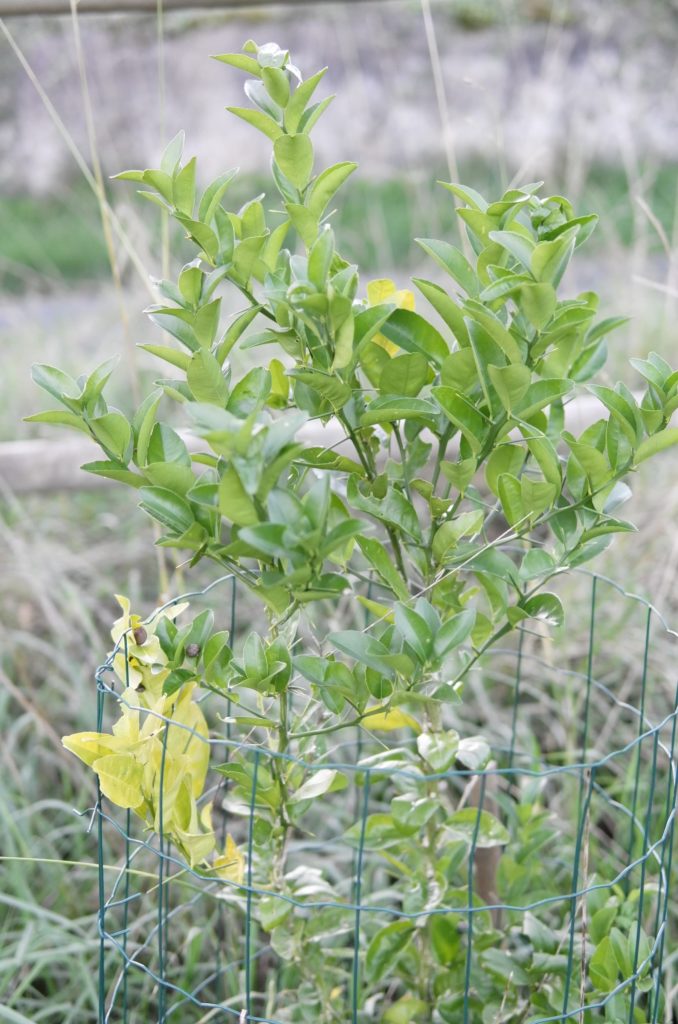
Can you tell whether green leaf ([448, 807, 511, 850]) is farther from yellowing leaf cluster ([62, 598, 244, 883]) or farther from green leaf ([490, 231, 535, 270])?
green leaf ([490, 231, 535, 270])

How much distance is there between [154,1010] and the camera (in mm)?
1309

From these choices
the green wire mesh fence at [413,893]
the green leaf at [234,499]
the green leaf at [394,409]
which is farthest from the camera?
the green wire mesh fence at [413,893]

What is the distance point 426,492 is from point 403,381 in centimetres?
9

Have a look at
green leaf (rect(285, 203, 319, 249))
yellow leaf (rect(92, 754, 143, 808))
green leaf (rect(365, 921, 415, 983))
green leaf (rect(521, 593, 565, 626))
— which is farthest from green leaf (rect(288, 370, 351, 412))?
green leaf (rect(365, 921, 415, 983))

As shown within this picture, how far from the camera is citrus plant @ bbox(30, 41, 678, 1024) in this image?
721mm

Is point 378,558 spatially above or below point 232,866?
above

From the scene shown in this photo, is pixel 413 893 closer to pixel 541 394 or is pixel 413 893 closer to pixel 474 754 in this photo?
pixel 474 754

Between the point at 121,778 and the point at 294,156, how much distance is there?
474 millimetres

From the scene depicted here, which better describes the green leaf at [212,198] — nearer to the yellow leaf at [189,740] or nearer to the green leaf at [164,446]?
the green leaf at [164,446]

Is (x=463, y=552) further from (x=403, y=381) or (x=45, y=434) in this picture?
(x=45, y=434)

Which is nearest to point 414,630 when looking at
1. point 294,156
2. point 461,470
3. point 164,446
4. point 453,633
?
point 453,633

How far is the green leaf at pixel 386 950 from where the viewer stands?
955mm

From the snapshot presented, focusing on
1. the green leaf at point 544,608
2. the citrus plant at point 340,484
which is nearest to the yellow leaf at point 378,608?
the citrus plant at point 340,484

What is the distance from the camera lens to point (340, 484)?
3.16 feet
